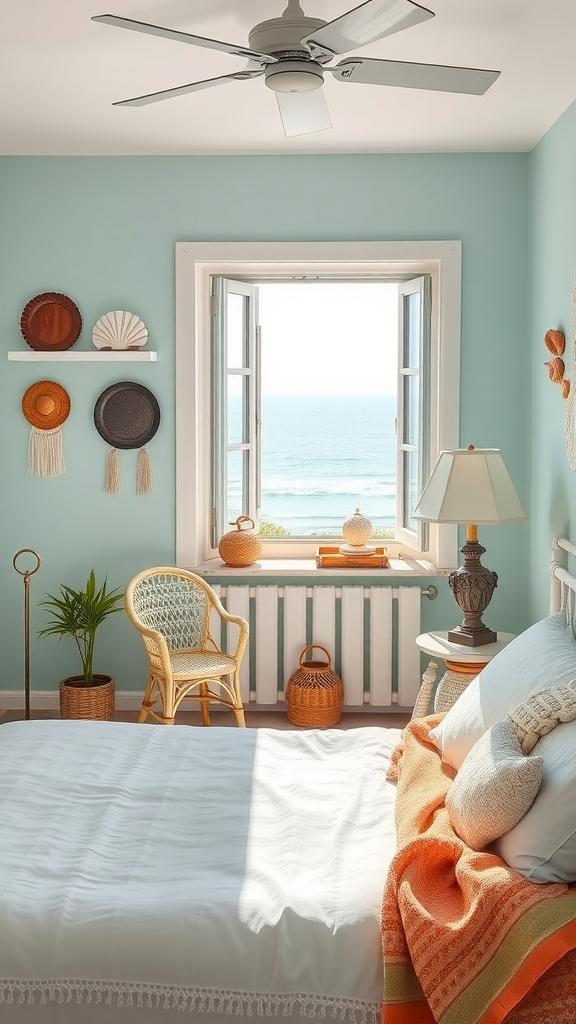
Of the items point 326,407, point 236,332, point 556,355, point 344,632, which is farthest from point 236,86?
point 326,407

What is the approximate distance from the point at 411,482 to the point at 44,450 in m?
1.80

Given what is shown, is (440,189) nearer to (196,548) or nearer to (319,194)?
(319,194)

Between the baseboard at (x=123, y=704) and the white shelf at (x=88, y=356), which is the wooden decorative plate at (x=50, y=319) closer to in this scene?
the white shelf at (x=88, y=356)

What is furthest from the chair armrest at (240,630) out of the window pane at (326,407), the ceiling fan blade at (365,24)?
the window pane at (326,407)

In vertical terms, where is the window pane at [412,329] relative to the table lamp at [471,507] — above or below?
above

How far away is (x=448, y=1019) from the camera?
5.61 feet

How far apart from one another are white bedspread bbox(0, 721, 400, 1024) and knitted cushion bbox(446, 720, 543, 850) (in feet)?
0.70

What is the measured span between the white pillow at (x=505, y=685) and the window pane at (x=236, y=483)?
2.54 metres

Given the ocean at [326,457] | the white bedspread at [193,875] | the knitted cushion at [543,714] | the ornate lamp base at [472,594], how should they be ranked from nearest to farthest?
the white bedspread at [193,875] → the knitted cushion at [543,714] → the ornate lamp base at [472,594] → the ocean at [326,457]

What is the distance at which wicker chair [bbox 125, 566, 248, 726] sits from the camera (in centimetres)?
419

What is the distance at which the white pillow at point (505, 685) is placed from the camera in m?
2.41

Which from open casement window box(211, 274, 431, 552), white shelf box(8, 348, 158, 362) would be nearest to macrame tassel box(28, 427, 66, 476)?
white shelf box(8, 348, 158, 362)

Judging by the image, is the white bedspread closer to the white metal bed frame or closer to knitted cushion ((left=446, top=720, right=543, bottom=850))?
knitted cushion ((left=446, top=720, right=543, bottom=850))

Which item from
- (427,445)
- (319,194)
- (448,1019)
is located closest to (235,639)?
(427,445)
